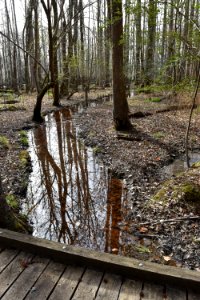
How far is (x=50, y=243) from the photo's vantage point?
2.81 metres

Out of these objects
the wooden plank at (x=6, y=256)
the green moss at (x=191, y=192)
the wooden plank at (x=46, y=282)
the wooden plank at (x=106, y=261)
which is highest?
the wooden plank at (x=106, y=261)

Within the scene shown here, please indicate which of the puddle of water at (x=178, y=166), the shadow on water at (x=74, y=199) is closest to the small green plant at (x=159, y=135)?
the puddle of water at (x=178, y=166)

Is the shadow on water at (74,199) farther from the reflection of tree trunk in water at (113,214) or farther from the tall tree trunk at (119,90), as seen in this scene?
the tall tree trunk at (119,90)

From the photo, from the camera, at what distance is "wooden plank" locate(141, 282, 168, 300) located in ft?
7.53

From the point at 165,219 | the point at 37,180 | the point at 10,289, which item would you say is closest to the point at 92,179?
the point at 37,180

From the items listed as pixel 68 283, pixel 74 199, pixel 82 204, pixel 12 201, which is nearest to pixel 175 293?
pixel 68 283

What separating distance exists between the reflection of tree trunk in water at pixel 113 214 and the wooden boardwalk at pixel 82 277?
5.46 feet

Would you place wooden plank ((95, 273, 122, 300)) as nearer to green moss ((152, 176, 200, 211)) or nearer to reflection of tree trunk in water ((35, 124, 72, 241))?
reflection of tree trunk in water ((35, 124, 72, 241))

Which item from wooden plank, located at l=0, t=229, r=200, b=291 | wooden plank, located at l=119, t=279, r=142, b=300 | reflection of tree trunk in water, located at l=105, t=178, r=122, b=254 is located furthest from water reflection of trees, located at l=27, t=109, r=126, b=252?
wooden plank, located at l=119, t=279, r=142, b=300

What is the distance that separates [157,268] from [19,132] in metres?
10.2

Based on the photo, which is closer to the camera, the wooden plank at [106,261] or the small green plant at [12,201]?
the wooden plank at [106,261]

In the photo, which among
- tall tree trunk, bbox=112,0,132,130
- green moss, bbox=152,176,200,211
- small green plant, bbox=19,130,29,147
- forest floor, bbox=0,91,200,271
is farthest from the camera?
small green plant, bbox=19,130,29,147

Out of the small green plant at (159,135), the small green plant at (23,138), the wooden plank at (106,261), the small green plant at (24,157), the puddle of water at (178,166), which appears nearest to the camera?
the wooden plank at (106,261)

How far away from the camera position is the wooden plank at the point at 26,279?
7.63 feet
